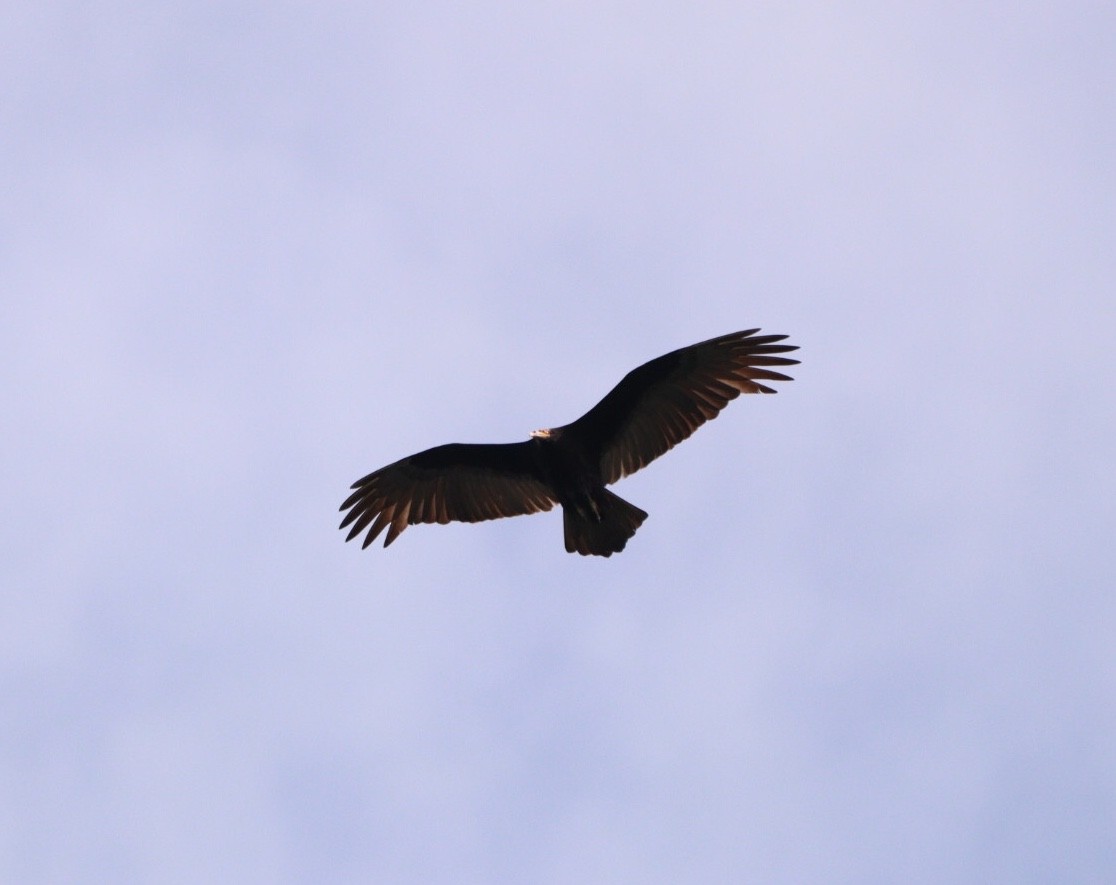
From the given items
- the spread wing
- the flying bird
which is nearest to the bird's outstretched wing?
the flying bird

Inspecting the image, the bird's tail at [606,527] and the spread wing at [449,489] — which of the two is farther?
the spread wing at [449,489]

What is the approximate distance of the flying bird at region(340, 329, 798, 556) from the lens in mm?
15430

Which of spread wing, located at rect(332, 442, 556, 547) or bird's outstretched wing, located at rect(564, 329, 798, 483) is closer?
bird's outstretched wing, located at rect(564, 329, 798, 483)

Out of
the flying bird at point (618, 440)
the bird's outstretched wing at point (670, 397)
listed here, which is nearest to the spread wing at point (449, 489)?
the flying bird at point (618, 440)

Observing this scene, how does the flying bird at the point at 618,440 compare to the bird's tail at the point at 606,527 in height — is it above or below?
above

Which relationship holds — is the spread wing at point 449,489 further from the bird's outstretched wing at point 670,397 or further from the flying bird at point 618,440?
the bird's outstretched wing at point 670,397

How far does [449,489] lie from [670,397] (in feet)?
9.01

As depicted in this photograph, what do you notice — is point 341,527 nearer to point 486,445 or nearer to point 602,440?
point 486,445

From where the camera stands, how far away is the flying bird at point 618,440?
15430mm

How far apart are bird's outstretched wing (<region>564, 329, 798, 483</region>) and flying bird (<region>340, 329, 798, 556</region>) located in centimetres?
1

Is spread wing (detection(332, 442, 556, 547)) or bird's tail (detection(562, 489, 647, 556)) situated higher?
spread wing (detection(332, 442, 556, 547))

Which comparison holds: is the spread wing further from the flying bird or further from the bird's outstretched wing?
the bird's outstretched wing

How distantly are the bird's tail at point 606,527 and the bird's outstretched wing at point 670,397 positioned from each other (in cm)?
53

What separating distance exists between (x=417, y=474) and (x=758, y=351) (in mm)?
4028
